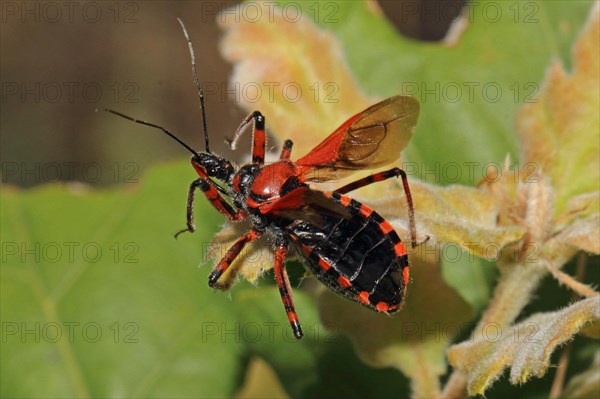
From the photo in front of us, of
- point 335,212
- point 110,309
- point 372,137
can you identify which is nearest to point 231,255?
point 335,212

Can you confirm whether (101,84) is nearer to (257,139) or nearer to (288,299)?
(257,139)

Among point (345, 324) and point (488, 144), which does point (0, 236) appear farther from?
point (488, 144)

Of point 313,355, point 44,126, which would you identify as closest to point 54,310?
point 313,355

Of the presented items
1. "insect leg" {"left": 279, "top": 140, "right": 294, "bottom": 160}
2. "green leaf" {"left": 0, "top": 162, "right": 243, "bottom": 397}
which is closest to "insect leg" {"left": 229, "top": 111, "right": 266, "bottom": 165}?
"insect leg" {"left": 279, "top": 140, "right": 294, "bottom": 160}

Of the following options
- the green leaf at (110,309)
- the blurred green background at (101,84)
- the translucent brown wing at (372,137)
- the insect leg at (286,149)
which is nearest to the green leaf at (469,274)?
the translucent brown wing at (372,137)

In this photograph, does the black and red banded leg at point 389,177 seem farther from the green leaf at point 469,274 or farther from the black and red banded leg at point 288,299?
the green leaf at point 469,274

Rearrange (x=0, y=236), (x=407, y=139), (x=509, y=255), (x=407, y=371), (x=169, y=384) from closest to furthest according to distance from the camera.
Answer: (x=509, y=255) < (x=407, y=371) < (x=407, y=139) < (x=169, y=384) < (x=0, y=236)
